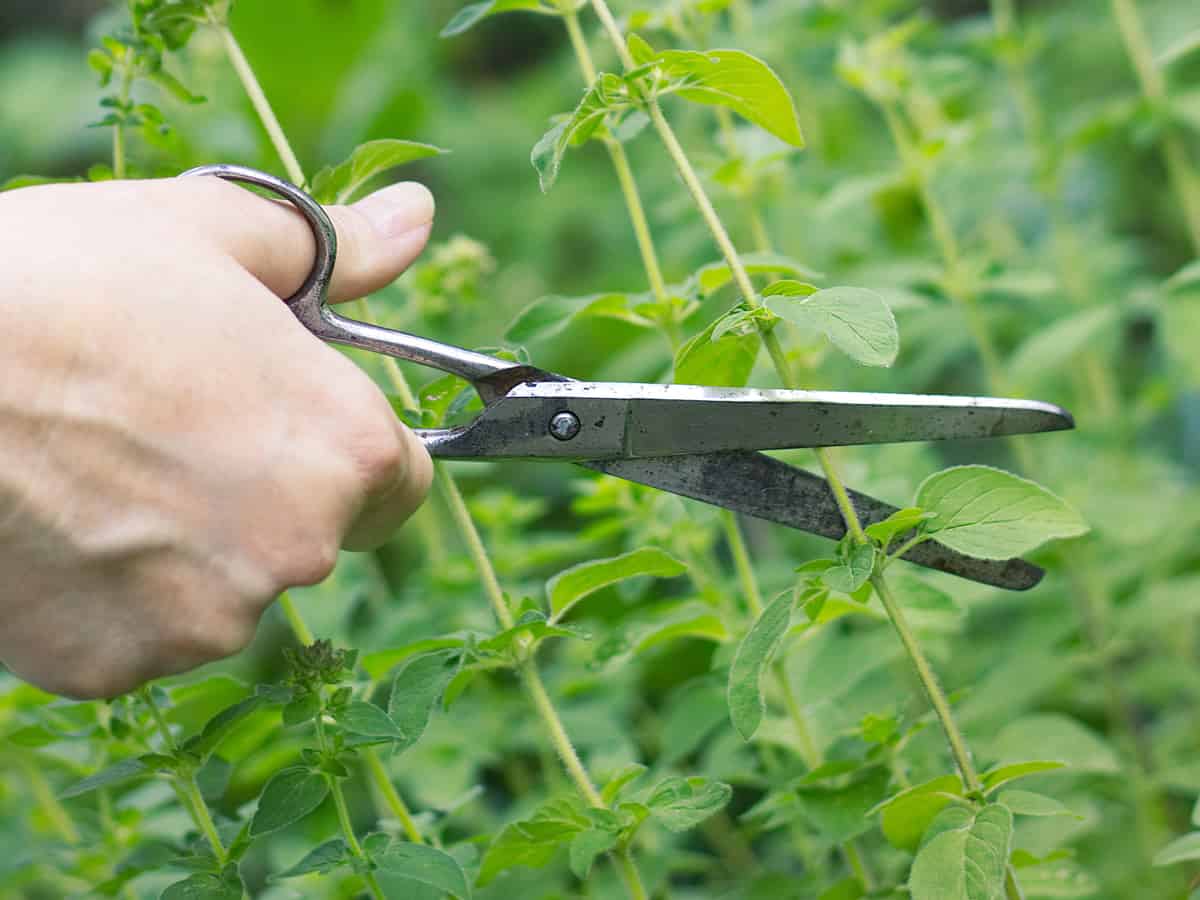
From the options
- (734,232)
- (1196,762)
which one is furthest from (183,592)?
(734,232)

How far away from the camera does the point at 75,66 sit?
283 centimetres

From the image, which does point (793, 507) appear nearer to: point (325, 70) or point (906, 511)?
point (906, 511)

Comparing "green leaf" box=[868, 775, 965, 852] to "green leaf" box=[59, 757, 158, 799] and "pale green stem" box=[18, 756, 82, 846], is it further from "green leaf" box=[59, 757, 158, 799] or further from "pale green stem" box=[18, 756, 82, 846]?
"pale green stem" box=[18, 756, 82, 846]

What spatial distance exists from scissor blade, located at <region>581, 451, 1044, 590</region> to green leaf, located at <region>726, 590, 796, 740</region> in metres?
0.07

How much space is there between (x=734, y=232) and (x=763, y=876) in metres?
0.88

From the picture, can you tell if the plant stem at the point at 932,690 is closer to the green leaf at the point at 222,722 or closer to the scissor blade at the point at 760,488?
the scissor blade at the point at 760,488

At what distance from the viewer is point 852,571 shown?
0.67 metres

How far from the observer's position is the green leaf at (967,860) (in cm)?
65

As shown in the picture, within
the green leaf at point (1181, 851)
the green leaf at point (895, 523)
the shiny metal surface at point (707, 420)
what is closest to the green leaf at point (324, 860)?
the shiny metal surface at point (707, 420)

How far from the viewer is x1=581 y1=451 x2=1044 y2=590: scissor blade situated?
0.72m

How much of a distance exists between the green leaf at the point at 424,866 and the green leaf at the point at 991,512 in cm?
31

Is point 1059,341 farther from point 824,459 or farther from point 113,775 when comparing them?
point 113,775

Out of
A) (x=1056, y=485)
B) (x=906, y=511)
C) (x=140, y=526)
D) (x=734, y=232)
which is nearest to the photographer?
(x=140, y=526)

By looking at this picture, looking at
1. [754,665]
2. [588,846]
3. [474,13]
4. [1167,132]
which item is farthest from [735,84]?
[1167,132]
